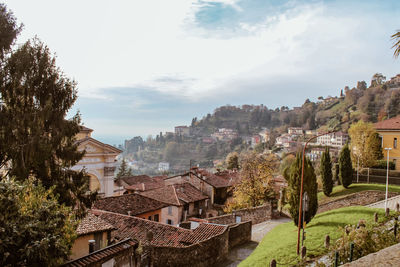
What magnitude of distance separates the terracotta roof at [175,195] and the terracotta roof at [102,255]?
60.9 feet

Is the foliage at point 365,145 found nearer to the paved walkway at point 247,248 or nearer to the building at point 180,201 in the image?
the paved walkway at point 247,248

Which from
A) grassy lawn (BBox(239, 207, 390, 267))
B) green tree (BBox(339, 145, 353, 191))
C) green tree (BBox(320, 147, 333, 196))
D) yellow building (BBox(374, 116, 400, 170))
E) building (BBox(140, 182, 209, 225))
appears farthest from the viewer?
yellow building (BBox(374, 116, 400, 170))

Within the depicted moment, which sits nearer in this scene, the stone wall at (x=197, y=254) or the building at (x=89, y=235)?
the building at (x=89, y=235)

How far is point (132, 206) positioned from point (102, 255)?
42.7 ft

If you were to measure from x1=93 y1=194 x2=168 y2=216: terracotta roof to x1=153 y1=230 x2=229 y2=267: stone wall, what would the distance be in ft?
24.5

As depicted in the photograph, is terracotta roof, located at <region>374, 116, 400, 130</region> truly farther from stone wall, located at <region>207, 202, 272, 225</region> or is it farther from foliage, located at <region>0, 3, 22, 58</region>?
foliage, located at <region>0, 3, 22, 58</region>

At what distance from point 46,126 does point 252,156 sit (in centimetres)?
2670

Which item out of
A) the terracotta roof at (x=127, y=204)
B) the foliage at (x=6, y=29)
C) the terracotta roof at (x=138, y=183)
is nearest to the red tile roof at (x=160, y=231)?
the terracotta roof at (x=127, y=204)

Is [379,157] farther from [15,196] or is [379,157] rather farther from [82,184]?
[15,196]

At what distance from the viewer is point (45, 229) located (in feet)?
23.4

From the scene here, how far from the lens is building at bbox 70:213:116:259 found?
11258 mm

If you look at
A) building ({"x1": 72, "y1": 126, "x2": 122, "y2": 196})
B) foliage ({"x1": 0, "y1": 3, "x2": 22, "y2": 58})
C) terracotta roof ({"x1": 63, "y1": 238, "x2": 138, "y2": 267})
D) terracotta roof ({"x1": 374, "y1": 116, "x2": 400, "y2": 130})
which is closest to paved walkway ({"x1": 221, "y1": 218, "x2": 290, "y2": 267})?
terracotta roof ({"x1": 63, "y1": 238, "x2": 138, "y2": 267})

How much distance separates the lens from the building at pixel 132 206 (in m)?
20.6

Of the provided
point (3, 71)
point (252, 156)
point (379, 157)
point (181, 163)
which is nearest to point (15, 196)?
point (3, 71)
